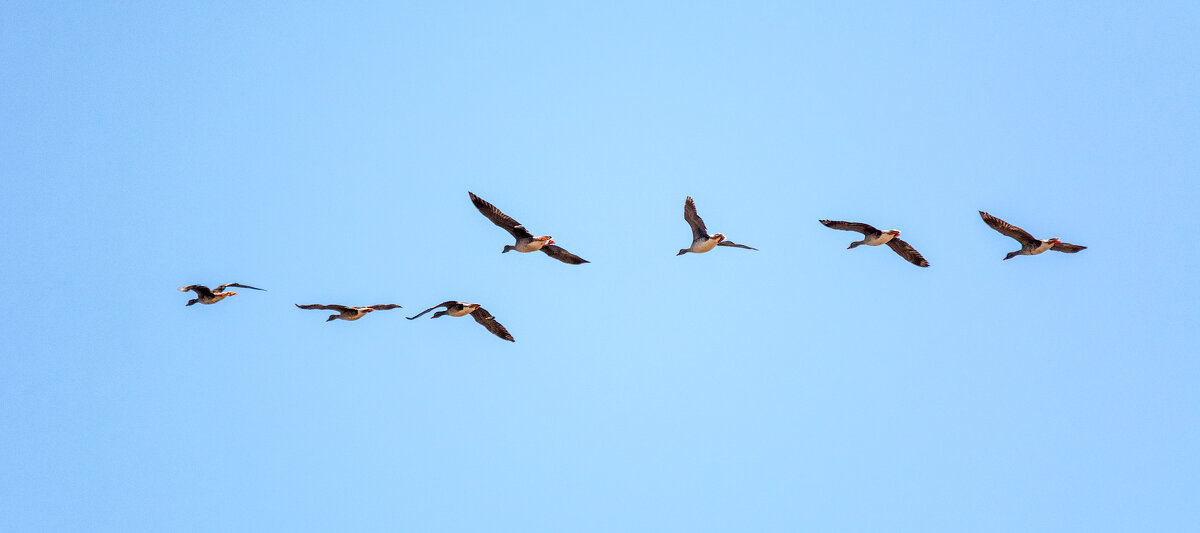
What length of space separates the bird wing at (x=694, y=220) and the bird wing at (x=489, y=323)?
7.88 m

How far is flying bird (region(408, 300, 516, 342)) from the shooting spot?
176ft

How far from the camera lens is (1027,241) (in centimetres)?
5422

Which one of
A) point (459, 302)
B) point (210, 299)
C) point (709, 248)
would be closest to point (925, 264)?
point (709, 248)

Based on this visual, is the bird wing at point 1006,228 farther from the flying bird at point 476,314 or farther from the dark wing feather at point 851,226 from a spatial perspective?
the flying bird at point 476,314

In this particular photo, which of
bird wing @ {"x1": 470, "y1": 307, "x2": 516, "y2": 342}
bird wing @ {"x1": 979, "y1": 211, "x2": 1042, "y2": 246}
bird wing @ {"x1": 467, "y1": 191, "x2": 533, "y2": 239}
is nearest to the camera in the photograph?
bird wing @ {"x1": 467, "y1": 191, "x2": 533, "y2": 239}

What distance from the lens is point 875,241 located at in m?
53.8

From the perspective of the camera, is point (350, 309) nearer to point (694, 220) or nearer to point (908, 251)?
point (694, 220)

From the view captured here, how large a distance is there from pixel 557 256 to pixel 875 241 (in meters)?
10.9

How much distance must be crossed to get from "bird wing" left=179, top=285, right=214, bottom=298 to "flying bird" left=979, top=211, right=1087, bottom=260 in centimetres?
2644

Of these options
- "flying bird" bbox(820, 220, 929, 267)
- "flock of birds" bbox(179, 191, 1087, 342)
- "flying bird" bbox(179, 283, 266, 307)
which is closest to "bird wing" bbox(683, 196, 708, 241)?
"flock of birds" bbox(179, 191, 1087, 342)

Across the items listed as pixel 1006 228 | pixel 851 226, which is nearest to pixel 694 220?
pixel 851 226

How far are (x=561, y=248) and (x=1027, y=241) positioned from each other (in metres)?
16.0

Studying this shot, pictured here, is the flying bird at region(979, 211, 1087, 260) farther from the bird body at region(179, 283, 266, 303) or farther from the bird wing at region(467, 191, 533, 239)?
the bird body at region(179, 283, 266, 303)

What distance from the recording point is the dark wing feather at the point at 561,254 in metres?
53.0
